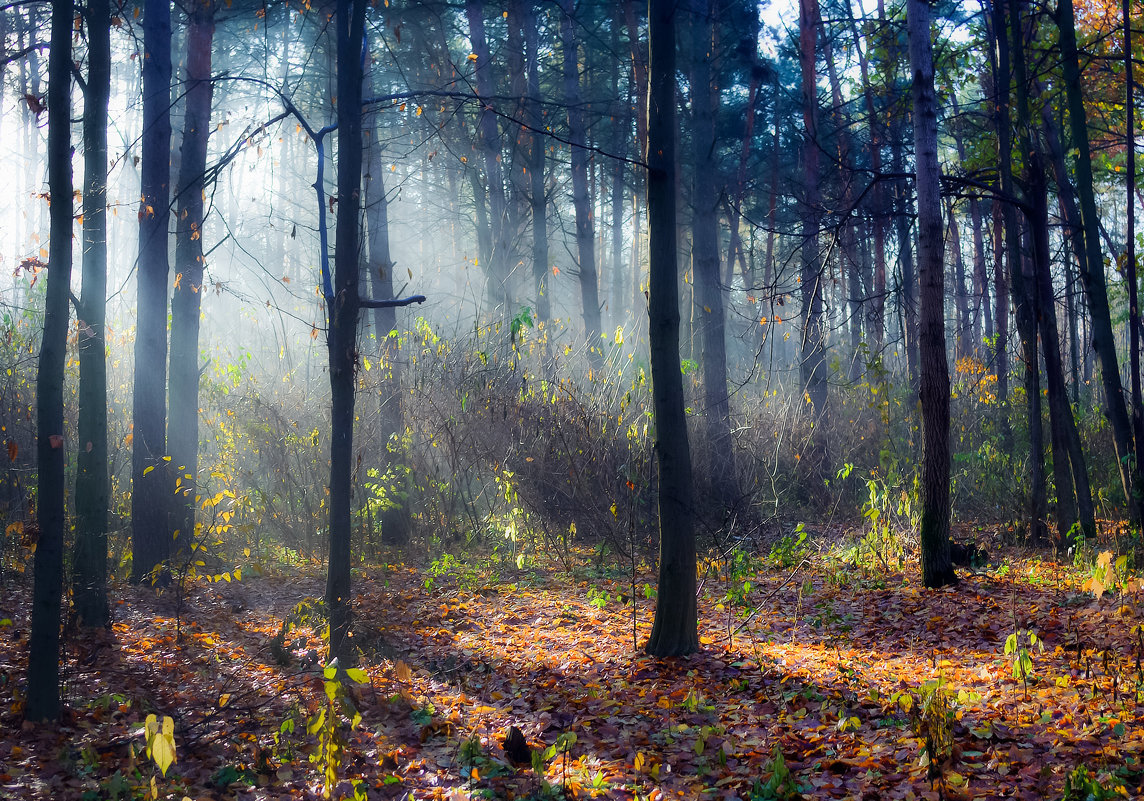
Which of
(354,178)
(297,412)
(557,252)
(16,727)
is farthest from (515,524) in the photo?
(557,252)

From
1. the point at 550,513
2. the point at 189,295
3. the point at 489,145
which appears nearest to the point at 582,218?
the point at 489,145

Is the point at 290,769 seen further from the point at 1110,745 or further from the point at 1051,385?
the point at 1051,385

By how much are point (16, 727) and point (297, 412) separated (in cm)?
605

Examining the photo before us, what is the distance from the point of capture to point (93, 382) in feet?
19.9

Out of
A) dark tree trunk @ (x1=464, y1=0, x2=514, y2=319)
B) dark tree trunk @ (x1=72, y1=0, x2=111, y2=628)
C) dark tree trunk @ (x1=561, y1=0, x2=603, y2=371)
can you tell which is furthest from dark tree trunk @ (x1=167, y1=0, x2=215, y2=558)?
dark tree trunk @ (x1=561, y1=0, x2=603, y2=371)

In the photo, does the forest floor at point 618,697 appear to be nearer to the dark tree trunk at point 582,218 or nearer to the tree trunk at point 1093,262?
the tree trunk at point 1093,262

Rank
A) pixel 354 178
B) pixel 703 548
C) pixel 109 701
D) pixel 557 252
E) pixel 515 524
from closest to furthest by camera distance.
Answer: pixel 109 701 → pixel 354 178 → pixel 703 548 → pixel 515 524 → pixel 557 252

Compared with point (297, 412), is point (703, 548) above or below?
below

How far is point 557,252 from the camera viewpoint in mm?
31609

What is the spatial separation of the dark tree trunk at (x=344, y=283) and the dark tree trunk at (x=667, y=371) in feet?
6.53

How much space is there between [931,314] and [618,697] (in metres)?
4.00

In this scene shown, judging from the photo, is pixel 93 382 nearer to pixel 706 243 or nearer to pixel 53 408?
pixel 53 408

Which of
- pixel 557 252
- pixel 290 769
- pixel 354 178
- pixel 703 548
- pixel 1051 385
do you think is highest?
pixel 557 252

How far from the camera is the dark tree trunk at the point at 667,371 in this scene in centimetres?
527
